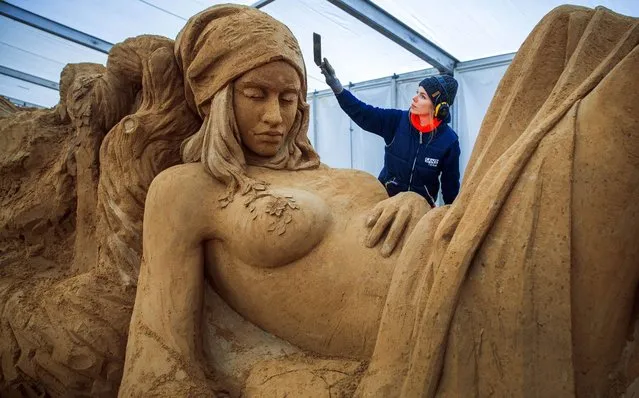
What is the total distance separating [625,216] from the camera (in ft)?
3.15

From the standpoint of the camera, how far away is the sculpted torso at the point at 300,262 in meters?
1.39

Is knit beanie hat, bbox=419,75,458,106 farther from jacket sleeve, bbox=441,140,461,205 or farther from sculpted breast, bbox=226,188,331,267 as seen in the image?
sculpted breast, bbox=226,188,331,267

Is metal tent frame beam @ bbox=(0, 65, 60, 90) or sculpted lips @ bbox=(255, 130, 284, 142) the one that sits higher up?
metal tent frame beam @ bbox=(0, 65, 60, 90)

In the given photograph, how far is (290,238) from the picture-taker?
141cm

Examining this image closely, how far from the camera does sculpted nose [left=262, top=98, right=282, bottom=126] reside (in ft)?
5.44

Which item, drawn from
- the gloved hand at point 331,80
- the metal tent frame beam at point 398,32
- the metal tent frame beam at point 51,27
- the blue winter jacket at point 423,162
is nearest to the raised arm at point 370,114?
the gloved hand at point 331,80

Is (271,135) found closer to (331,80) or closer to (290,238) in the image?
(290,238)

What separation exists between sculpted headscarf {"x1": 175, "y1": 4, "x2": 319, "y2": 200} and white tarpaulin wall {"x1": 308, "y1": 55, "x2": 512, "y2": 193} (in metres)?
2.23

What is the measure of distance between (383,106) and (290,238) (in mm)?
2996

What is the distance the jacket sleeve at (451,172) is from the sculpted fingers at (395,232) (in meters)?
1.25

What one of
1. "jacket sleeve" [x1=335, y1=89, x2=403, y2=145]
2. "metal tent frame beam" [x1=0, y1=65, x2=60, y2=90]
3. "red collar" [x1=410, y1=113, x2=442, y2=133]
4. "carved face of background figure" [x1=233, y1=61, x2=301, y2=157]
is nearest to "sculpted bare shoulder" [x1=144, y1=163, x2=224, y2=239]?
"carved face of background figure" [x1=233, y1=61, x2=301, y2=157]

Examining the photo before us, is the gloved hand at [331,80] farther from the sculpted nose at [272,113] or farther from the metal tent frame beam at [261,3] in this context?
the sculpted nose at [272,113]

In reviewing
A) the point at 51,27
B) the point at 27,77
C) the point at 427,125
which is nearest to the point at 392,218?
the point at 427,125

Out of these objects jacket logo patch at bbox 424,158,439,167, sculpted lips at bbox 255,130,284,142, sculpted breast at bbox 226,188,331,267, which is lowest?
sculpted breast at bbox 226,188,331,267
